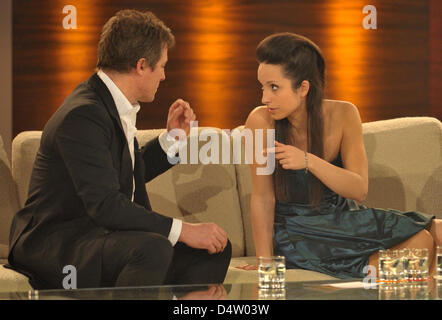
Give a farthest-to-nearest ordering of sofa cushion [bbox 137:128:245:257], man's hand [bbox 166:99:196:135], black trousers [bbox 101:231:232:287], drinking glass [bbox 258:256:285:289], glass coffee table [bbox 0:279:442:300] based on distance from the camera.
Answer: sofa cushion [bbox 137:128:245:257], man's hand [bbox 166:99:196:135], black trousers [bbox 101:231:232:287], drinking glass [bbox 258:256:285:289], glass coffee table [bbox 0:279:442:300]

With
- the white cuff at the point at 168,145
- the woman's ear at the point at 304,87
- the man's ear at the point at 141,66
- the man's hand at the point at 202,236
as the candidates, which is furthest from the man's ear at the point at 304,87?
the man's hand at the point at 202,236

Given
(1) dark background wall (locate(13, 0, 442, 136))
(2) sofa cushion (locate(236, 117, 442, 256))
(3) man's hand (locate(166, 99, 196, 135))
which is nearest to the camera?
(3) man's hand (locate(166, 99, 196, 135))

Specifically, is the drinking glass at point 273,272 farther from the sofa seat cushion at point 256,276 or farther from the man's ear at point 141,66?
the man's ear at point 141,66

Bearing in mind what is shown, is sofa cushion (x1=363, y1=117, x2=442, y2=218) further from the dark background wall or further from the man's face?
the man's face

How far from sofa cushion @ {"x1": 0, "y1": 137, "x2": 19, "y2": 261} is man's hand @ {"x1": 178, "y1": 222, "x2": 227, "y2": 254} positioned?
2.66ft

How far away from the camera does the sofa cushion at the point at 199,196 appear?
9.07 feet

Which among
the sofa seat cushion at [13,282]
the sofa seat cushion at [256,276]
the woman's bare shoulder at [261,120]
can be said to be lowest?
the sofa seat cushion at [256,276]

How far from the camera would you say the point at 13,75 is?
3.45 metres

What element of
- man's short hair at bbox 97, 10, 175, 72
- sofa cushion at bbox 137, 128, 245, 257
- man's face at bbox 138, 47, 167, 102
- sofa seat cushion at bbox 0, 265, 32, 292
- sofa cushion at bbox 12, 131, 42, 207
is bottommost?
sofa seat cushion at bbox 0, 265, 32, 292

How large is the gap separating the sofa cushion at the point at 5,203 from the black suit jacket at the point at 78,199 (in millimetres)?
406

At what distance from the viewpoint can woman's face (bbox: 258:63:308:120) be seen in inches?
102

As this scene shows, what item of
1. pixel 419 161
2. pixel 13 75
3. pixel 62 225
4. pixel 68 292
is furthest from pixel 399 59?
pixel 68 292

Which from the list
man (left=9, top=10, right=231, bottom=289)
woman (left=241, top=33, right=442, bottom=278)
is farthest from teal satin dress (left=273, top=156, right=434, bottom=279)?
man (left=9, top=10, right=231, bottom=289)
